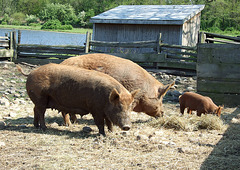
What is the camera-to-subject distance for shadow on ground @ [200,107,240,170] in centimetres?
421

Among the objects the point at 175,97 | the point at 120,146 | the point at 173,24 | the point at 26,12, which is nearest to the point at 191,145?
the point at 120,146

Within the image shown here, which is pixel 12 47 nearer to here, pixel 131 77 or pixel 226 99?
pixel 226 99

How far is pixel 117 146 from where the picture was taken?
5.08 metres

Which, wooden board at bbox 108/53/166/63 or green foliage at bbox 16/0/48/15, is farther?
green foliage at bbox 16/0/48/15

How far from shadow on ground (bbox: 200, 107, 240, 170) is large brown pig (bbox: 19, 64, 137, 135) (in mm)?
1529

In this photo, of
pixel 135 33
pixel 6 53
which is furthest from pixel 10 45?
pixel 135 33

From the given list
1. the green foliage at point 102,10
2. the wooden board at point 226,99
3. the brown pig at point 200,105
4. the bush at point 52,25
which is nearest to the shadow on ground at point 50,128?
the brown pig at point 200,105

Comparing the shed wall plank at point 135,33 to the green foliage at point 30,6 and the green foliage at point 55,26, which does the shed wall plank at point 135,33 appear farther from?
the green foliage at point 30,6

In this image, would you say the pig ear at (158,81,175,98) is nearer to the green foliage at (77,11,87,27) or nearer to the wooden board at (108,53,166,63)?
the wooden board at (108,53,166,63)

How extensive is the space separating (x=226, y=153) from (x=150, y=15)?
50.4 ft

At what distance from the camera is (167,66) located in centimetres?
1542

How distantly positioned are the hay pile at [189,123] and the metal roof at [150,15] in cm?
1172

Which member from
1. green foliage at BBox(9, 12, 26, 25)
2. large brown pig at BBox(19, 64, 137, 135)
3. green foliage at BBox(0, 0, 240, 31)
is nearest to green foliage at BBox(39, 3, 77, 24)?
green foliage at BBox(0, 0, 240, 31)

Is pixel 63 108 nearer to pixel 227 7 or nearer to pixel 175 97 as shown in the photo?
pixel 175 97
